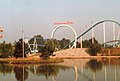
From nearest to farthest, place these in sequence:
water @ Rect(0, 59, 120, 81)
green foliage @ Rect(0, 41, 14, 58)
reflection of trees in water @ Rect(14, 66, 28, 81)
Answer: water @ Rect(0, 59, 120, 81) < reflection of trees in water @ Rect(14, 66, 28, 81) < green foliage @ Rect(0, 41, 14, 58)

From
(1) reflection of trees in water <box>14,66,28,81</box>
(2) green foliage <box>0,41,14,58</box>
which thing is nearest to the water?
(1) reflection of trees in water <box>14,66,28,81</box>

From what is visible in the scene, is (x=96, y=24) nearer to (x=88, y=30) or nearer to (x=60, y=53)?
(x=88, y=30)

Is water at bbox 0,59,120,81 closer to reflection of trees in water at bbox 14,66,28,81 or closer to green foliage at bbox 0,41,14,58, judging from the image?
reflection of trees in water at bbox 14,66,28,81

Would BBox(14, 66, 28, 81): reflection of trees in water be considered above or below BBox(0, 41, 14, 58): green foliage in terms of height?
below

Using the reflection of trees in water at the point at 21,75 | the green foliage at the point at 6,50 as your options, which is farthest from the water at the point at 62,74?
the green foliage at the point at 6,50

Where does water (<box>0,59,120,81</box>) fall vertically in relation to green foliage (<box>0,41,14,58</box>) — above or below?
below

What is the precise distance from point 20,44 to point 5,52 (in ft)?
20.4

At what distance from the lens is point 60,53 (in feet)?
193

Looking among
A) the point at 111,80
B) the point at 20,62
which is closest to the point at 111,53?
the point at 20,62

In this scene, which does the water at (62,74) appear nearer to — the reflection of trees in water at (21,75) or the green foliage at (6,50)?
the reflection of trees in water at (21,75)

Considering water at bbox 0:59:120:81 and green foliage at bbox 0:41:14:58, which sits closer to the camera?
water at bbox 0:59:120:81

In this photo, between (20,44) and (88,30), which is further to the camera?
(88,30)

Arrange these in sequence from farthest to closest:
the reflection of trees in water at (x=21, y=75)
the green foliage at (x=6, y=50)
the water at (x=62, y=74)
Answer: the green foliage at (x=6, y=50) → the reflection of trees in water at (x=21, y=75) → the water at (x=62, y=74)

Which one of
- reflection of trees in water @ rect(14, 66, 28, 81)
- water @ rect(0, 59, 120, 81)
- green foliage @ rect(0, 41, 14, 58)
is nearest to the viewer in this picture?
water @ rect(0, 59, 120, 81)
